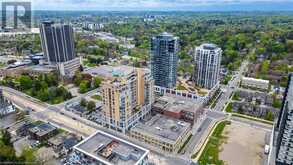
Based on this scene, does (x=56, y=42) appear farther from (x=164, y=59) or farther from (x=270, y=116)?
(x=270, y=116)

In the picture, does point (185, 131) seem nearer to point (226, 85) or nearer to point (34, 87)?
point (226, 85)

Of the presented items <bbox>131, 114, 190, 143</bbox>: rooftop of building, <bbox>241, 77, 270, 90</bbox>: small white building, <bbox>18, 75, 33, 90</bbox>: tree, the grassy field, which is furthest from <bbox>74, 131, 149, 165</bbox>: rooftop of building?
<bbox>241, 77, 270, 90</bbox>: small white building

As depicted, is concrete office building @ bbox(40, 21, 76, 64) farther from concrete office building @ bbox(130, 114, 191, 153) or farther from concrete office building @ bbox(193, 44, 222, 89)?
concrete office building @ bbox(130, 114, 191, 153)

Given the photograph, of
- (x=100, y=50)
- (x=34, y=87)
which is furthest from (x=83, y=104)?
(x=100, y=50)

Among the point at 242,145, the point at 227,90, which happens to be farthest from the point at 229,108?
the point at 242,145

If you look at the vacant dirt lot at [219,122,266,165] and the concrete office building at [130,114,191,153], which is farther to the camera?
the concrete office building at [130,114,191,153]

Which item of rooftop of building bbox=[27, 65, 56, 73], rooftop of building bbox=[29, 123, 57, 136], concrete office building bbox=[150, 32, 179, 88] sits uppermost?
concrete office building bbox=[150, 32, 179, 88]
